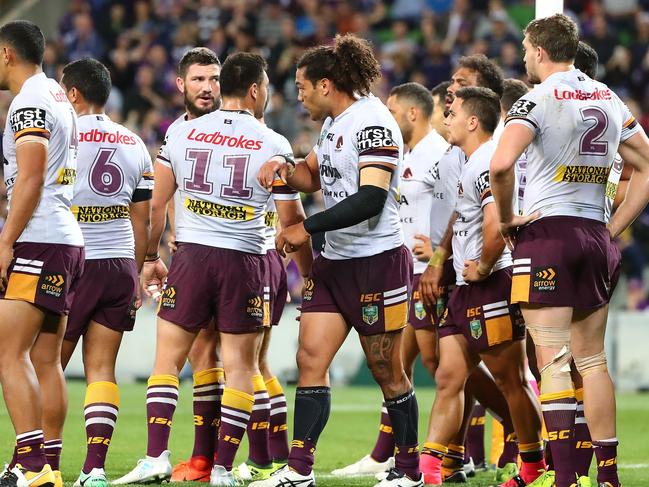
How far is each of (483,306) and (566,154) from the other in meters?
1.35

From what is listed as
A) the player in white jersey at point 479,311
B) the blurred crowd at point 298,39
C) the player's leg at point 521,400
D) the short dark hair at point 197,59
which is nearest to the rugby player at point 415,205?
the player in white jersey at point 479,311

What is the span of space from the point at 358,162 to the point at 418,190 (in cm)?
233

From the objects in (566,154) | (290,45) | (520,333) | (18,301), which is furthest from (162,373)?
(290,45)

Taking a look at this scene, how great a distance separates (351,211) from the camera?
6.39m

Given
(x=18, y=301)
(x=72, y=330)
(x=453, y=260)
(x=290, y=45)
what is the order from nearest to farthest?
1. (x=18, y=301)
2. (x=72, y=330)
3. (x=453, y=260)
4. (x=290, y=45)

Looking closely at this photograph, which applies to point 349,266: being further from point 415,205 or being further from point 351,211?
point 415,205

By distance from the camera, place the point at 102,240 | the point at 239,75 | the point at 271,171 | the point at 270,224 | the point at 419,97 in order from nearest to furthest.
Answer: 1. the point at 271,171
2. the point at 239,75
3. the point at 102,240
4. the point at 270,224
5. the point at 419,97

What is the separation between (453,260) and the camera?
7781 mm

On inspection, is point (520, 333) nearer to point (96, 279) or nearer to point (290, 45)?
point (96, 279)

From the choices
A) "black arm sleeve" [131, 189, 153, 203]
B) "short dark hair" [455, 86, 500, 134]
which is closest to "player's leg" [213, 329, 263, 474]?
"black arm sleeve" [131, 189, 153, 203]

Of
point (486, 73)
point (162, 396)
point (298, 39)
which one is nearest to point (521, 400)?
point (162, 396)

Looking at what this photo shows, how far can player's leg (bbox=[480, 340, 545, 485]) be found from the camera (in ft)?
23.4

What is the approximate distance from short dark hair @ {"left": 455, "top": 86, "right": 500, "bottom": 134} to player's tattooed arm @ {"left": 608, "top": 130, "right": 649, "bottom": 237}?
0.99m

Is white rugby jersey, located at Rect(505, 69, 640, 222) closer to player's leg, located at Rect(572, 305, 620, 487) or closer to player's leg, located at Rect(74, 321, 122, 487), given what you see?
player's leg, located at Rect(572, 305, 620, 487)
